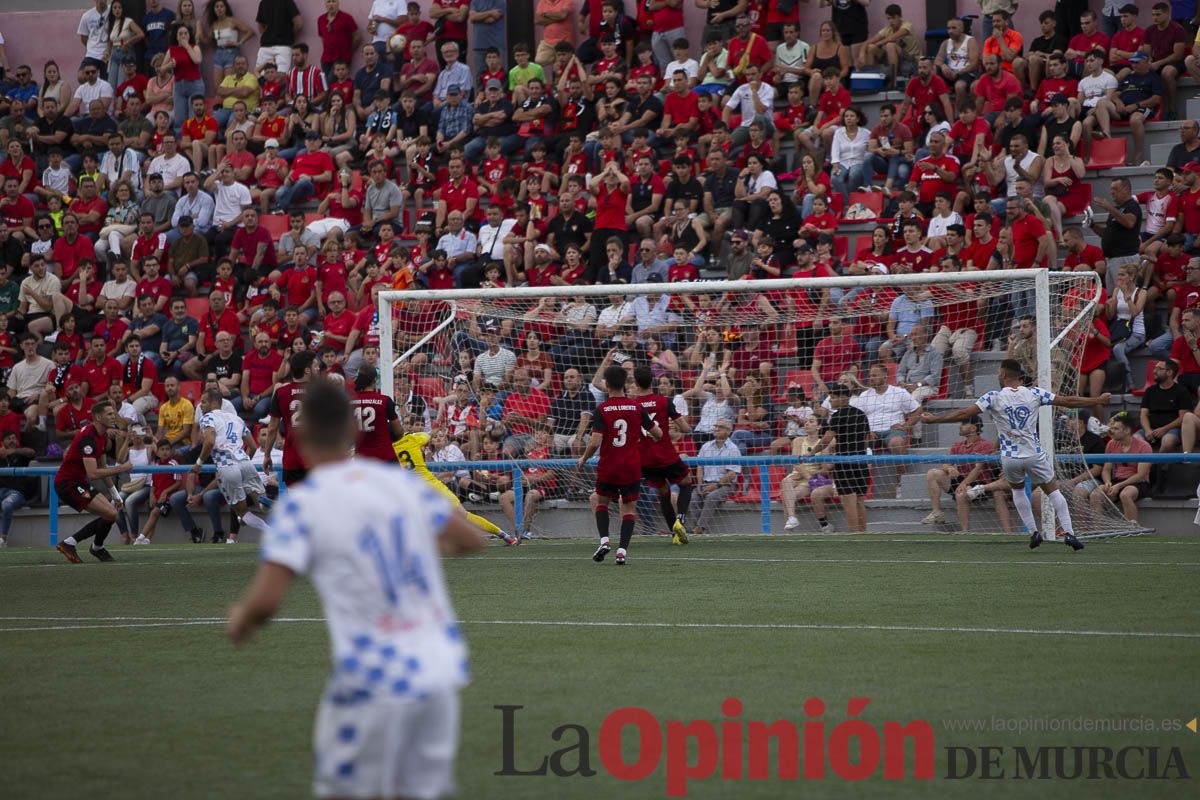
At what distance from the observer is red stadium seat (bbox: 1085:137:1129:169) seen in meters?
19.3

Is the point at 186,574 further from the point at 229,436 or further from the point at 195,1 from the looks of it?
the point at 195,1

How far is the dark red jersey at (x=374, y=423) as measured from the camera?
1335 cm

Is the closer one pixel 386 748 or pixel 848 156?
pixel 386 748

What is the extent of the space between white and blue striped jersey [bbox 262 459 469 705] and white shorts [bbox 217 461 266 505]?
47.4 feet

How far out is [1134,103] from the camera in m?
19.3

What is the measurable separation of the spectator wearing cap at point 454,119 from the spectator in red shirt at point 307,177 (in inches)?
81.1

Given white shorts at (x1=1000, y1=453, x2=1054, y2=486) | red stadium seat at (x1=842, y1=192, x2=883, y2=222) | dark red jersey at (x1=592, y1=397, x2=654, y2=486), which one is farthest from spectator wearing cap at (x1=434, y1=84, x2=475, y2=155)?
white shorts at (x1=1000, y1=453, x2=1054, y2=486)

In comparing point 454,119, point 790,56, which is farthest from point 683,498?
point 454,119

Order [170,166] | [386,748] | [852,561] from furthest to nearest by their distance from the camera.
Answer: [170,166] → [852,561] → [386,748]

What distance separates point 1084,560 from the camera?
13086 millimetres

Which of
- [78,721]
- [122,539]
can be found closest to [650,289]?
[122,539]

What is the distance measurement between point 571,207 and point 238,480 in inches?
252

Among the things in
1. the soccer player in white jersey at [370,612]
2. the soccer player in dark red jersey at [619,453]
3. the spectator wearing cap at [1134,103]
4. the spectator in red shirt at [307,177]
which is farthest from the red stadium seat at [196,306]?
the soccer player in white jersey at [370,612]

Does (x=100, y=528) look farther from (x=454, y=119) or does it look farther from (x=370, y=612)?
(x=370, y=612)
